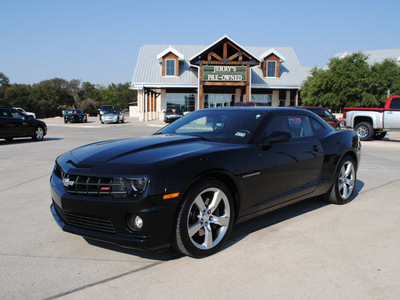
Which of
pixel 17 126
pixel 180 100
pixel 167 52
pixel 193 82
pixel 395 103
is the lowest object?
pixel 17 126

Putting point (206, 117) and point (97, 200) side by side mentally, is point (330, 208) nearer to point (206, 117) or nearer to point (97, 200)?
point (206, 117)

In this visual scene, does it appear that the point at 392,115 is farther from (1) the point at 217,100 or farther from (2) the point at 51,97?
(2) the point at 51,97

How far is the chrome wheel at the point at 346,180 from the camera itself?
212 inches

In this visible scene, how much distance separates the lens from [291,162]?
4.32 meters

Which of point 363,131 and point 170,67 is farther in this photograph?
point 170,67

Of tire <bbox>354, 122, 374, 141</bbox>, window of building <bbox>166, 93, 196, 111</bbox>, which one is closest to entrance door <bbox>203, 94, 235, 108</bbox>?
window of building <bbox>166, 93, 196, 111</bbox>

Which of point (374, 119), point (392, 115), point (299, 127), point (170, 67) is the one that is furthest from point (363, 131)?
point (170, 67)

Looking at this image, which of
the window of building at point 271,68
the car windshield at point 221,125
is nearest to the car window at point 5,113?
the car windshield at point 221,125

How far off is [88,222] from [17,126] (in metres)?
13.5

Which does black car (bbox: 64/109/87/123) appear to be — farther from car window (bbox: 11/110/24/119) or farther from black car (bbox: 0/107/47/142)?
car window (bbox: 11/110/24/119)

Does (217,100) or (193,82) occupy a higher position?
(193,82)

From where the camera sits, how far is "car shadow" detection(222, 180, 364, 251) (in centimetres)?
411

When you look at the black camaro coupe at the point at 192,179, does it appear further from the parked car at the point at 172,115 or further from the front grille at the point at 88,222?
the parked car at the point at 172,115

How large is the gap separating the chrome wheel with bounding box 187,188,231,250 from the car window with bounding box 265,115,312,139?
3.82ft
